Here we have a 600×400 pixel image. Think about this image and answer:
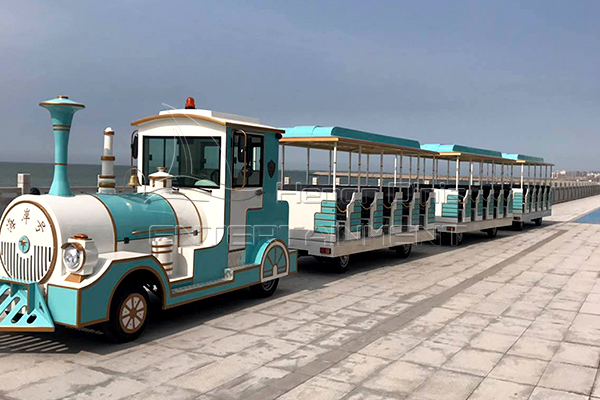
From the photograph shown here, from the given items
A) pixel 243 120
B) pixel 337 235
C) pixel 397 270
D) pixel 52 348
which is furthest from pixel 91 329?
pixel 397 270

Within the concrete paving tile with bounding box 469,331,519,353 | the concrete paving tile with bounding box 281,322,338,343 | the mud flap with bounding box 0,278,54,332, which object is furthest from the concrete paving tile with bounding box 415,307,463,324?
the mud flap with bounding box 0,278,54,332

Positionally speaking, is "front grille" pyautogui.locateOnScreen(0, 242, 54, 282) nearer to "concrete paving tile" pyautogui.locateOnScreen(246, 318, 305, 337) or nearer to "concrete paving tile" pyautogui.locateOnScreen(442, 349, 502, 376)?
"concrete paving tile" pyautogui.locateOnScreen(246, 318, 305, 337)

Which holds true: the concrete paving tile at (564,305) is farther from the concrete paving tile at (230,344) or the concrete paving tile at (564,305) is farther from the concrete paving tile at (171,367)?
the concrete paving tile at (171,367)

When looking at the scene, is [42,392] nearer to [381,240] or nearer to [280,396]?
[280,396]

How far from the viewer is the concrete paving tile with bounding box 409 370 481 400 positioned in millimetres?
4832

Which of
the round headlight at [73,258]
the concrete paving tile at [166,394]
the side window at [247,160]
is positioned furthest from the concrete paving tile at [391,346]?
the round headlight at [73,258]

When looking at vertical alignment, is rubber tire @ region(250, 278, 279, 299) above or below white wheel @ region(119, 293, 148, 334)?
below

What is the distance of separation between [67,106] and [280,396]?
13.1ft

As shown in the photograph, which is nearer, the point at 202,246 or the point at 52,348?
the point at 52,348

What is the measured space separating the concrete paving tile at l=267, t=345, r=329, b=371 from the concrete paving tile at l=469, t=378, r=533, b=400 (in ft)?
5.54

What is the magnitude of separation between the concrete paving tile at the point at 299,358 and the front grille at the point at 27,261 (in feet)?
8.60

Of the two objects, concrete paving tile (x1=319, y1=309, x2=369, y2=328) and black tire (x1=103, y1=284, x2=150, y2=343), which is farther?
concrete paving tile (x1=319, y1=309, x2=369, y2=328)

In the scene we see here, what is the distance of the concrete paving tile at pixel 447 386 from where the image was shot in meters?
4.83

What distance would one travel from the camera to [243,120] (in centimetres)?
812
